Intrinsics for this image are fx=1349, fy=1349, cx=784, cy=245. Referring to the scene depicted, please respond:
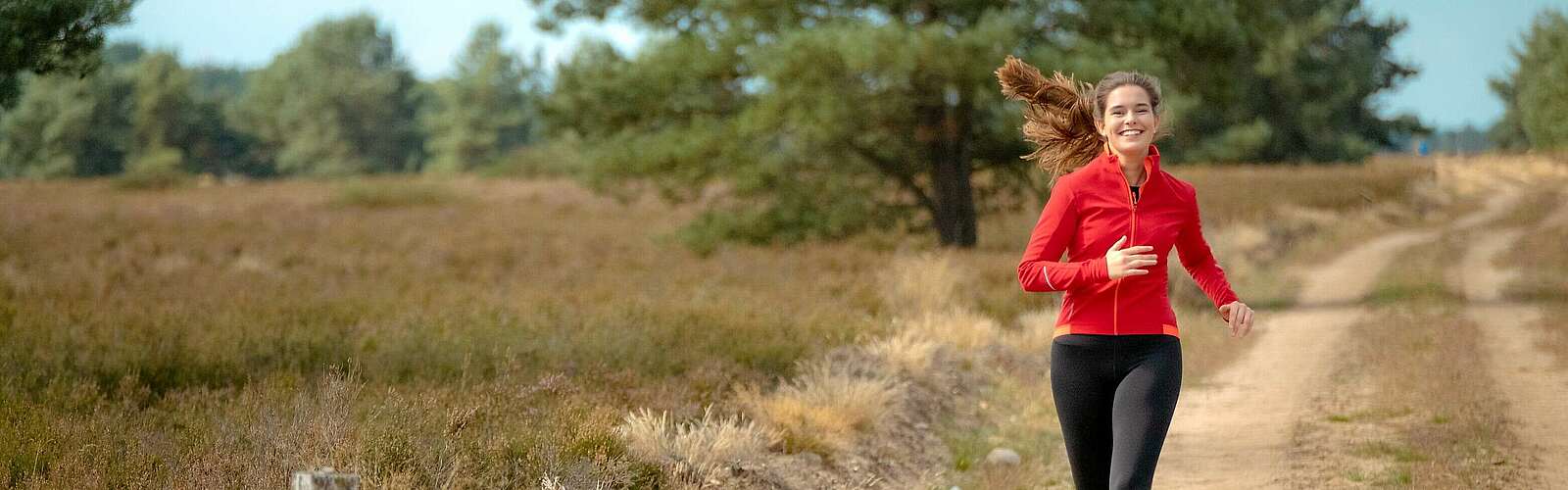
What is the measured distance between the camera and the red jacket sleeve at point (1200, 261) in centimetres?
415

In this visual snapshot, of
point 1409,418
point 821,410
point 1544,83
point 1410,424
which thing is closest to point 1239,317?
point 821,410

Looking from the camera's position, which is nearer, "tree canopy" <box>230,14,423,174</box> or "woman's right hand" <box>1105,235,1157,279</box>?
"woman's right hand" <box>1105,235,1157,279</box>

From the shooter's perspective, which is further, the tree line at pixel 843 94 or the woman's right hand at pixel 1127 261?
the tree line at pixel 843 94

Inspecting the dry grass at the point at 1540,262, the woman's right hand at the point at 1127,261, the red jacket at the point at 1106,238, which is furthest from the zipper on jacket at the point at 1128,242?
the dry grass at the point at 1540,262

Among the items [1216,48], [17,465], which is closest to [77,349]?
[17,465]

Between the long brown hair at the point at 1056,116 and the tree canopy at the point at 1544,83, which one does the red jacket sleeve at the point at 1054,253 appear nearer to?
the long brown hair at the point at 1056,116

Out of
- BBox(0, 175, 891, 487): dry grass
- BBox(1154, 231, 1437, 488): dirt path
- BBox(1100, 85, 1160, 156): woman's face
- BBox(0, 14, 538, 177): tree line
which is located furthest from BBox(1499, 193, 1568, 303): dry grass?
BBox(0, 14, 538, 177): tree line

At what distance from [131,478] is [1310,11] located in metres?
46.5

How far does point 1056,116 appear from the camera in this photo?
4.47 m

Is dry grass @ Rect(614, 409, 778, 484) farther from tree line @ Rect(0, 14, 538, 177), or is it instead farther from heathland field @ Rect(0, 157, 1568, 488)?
tree line @ Rect(0, 14, 538, 177)

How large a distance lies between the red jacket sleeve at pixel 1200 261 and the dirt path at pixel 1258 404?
9.05 feet

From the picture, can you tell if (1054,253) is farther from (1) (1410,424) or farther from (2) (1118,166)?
(1) (1410,424)

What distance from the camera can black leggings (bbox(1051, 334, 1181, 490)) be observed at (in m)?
3.89

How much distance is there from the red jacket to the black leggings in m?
0.05
